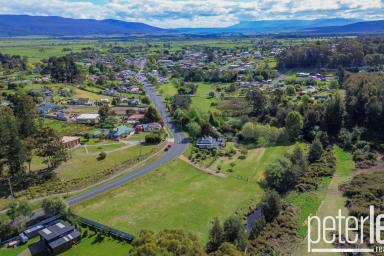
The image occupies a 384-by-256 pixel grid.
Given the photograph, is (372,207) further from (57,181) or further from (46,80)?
(46,80)

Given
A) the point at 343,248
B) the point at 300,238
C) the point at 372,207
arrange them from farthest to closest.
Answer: the point at 372,207
the point at 300,238
the point at 343,248

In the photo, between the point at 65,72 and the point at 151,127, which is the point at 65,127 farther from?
the point at 65,72

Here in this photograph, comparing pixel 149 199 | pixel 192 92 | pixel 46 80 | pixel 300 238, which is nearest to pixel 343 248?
pixel 300 238

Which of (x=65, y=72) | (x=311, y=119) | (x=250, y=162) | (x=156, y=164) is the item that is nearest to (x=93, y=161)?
(x=156, y=164)

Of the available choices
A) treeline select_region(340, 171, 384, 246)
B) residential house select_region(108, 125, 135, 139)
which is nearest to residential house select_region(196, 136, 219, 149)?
residential house select_region(108, 125, 135, 139)

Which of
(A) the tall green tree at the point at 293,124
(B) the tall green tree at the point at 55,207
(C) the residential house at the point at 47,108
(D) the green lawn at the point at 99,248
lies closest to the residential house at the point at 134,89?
(C) the residential house at the point at 47,108

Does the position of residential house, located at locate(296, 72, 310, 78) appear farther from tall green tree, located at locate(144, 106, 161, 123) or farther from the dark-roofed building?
the dark-roofed building
